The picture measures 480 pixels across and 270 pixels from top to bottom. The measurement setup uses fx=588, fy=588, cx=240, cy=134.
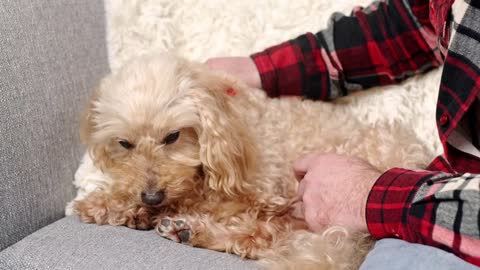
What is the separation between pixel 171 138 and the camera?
1.40 m

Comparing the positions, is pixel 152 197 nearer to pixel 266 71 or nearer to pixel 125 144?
pixel 125 144

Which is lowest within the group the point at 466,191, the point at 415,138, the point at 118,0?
the point at 415,138

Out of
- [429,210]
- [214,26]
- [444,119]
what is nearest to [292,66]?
[214,26]

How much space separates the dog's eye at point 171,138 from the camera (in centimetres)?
139

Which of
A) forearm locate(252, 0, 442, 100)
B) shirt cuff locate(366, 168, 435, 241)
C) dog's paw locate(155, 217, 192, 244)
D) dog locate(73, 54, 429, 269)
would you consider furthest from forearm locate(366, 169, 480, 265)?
forearm locate(252, 0, 442, 100)

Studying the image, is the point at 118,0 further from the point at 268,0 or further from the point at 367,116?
the point at 367,116

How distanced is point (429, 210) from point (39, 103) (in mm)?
951

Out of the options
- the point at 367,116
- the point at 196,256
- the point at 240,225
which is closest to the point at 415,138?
the point at 367,116

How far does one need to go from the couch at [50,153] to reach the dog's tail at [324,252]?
79 millimetres

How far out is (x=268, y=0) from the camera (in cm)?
179

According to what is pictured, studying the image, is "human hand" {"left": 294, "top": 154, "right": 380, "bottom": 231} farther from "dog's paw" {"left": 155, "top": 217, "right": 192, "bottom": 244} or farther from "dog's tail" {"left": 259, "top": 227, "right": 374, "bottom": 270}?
"dog's paw" {"left": 155, "top": 217, "right": 192, "bottom": 244}

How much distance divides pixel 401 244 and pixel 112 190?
0.72m

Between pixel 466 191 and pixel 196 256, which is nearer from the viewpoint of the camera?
pixel 466 191

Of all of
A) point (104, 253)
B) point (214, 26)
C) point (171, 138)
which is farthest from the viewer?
point (214, 26)
